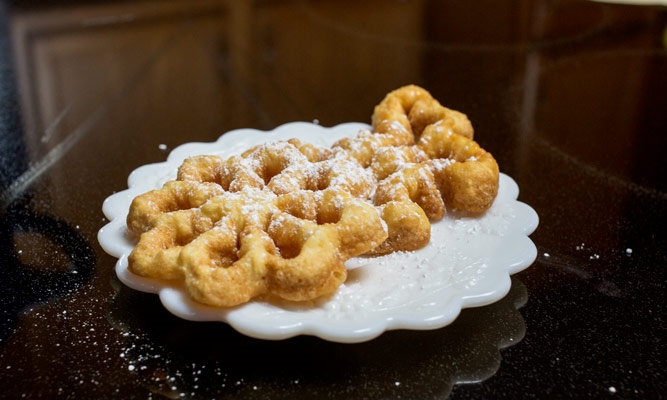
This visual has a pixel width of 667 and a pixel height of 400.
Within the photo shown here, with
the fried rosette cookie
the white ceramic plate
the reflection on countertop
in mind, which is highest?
the fried rosette cookie

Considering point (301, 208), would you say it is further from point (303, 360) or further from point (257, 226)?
point (303, 360)

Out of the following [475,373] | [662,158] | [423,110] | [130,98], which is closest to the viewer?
[475,373]

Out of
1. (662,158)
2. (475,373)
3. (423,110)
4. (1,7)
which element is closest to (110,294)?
(475,373)

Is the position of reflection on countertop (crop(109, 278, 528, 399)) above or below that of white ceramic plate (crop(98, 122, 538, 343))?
below

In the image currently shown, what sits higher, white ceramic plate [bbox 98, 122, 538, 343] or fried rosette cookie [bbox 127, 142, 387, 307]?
fried rosette cookie [bbox 127, 142, 387, 307]

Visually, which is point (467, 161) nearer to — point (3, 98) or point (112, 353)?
point (112, 353)
